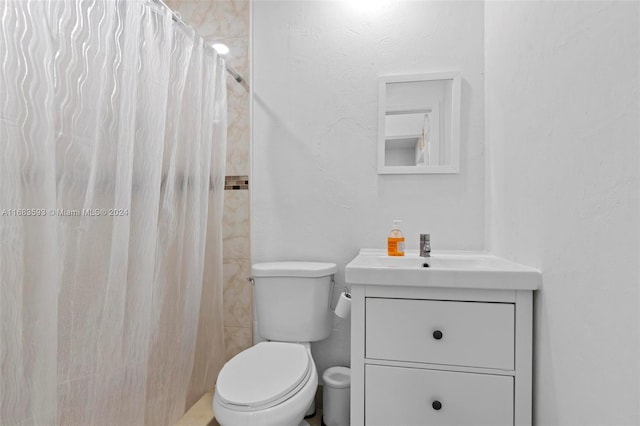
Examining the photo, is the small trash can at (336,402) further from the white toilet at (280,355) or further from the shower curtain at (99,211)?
the shower curtain at (99,211)

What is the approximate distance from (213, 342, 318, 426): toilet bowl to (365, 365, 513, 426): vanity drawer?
9.4 inches

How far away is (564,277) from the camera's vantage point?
102 cm

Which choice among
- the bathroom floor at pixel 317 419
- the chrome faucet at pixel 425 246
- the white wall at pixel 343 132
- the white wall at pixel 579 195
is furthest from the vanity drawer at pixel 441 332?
the bathroom floor at pixel 317 419

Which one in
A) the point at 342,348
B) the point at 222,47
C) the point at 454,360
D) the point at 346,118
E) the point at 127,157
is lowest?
the point at 342,348

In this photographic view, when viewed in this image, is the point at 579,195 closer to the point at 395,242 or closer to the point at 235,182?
the point at 395,242

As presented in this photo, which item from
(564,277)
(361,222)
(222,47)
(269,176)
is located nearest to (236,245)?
(269,176)

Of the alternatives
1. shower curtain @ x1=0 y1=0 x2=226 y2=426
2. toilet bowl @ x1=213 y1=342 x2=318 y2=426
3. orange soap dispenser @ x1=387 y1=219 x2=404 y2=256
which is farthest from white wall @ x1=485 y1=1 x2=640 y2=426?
shower curtain @ x1=0 y1=0 x2=226 y2=426

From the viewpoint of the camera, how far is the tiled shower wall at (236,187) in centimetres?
202

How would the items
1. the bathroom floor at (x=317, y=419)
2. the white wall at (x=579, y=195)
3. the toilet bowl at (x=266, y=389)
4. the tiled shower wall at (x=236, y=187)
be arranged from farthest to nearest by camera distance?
the tiled shower wall at (x=236, y=187) → the bathroom floor at (x=317, y=419) → the toilet bowl at (x=266, y=389) → the white wall at (x=579, y=195)

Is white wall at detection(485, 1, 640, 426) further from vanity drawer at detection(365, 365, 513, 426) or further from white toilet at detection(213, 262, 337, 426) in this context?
white toilet at detection(213, 262, 337, 426)

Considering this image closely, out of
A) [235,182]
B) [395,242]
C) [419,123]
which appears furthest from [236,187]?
[419,123]

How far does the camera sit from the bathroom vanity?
1.23 metres

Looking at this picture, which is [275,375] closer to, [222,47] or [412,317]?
[412,317]

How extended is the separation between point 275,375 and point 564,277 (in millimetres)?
977
